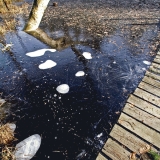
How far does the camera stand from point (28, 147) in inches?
107

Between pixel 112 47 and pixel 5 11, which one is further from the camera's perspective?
pixel 5 11

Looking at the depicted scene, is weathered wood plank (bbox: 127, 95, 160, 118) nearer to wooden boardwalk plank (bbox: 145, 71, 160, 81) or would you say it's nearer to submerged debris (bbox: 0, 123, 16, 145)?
wooden boardwalk plank (bbox: 145, 71, 160, 81)

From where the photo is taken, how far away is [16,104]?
138 inches

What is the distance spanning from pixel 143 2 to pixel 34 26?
29.6 ft

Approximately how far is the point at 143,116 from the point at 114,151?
102cm

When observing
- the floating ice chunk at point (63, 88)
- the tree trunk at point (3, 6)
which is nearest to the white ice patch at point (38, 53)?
the floating ice chunk at point (63, 88)

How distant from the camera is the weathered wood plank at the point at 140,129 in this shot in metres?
2.82

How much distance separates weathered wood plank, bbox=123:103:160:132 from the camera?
3.06 m

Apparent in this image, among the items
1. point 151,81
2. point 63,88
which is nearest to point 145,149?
point 151,81

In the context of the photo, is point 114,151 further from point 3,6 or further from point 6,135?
point 3,6

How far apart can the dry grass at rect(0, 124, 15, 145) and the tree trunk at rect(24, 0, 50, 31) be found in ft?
18.1

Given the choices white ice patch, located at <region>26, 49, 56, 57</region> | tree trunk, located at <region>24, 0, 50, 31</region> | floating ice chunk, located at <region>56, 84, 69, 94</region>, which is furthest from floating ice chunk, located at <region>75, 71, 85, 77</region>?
tree trunk, located at <region>24, 0, 50, 31</region>

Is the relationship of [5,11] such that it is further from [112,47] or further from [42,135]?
[42,135]

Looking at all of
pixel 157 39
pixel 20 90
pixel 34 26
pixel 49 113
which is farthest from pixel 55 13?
pixel 49 113
